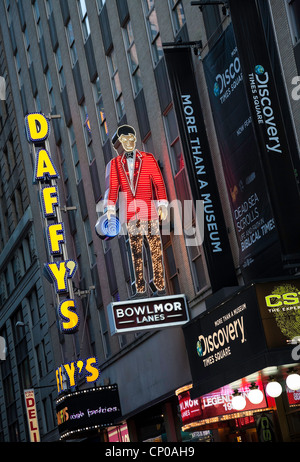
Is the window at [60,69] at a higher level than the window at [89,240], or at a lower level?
higher

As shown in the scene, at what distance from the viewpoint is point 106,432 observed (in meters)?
33.9

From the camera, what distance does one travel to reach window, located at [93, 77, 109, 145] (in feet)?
103

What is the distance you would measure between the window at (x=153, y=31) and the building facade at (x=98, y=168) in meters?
0.05

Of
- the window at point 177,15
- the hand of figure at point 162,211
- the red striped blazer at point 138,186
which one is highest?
the window at point 177,15

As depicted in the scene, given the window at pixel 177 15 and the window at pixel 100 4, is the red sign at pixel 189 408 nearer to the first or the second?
the window at pixel 177 15

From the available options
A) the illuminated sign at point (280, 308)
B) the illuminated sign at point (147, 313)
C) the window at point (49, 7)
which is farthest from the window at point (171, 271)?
the window at point (49, 7)

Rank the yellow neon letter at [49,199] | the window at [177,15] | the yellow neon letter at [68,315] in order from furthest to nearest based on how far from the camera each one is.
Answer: the yellow neon letter at [49,199]
the yellow neon letter at [68,315]
the window at [177,15]

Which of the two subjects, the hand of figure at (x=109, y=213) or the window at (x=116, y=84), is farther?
the window at (x=116, y=84)

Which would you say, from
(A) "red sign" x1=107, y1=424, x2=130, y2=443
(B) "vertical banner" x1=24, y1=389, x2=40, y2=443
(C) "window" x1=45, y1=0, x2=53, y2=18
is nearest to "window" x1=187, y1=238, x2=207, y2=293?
(A) "red sign" x1=107, y1=424, x2=130, y2=443

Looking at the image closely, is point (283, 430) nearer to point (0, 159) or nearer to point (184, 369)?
point (184, 369)

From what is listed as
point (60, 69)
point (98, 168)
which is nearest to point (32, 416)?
point (98, 168)

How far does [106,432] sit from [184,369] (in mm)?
11094

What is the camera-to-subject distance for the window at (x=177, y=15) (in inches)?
929

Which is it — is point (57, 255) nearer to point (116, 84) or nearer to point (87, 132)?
point (87, 132)
